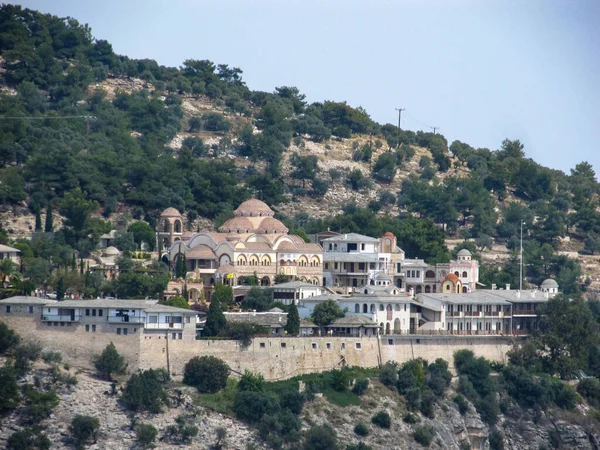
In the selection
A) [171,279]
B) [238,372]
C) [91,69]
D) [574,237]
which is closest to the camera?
[238,372]

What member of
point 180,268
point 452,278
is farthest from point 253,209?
point 452,278

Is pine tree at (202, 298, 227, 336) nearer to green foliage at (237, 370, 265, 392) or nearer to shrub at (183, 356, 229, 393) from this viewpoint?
shrub at (183, 356, 229, 393)

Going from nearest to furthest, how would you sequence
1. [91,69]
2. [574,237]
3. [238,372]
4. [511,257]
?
[238,372] → [511,257] → [574,237] → [91,69]

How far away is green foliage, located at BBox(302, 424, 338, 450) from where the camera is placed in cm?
7938

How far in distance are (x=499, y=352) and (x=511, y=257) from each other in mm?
27182

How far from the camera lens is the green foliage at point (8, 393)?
75.2 metres

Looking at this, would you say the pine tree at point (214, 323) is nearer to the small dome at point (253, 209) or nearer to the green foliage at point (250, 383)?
the green foliage at point (250, 383)

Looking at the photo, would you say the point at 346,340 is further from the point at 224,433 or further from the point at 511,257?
the point at 511,257

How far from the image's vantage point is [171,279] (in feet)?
308

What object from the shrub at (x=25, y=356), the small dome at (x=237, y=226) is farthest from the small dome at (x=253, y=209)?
the shrub at (x=25, y=356)

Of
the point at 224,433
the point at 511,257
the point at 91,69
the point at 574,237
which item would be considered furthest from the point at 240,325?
the point at 91,69

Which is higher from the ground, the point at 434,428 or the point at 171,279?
the point at 171,279

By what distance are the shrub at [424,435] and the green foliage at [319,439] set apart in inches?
232

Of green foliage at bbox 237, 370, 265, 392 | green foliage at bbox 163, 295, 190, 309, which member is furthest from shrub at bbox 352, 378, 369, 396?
green foliage at bbox 163, 295, 190, 309
